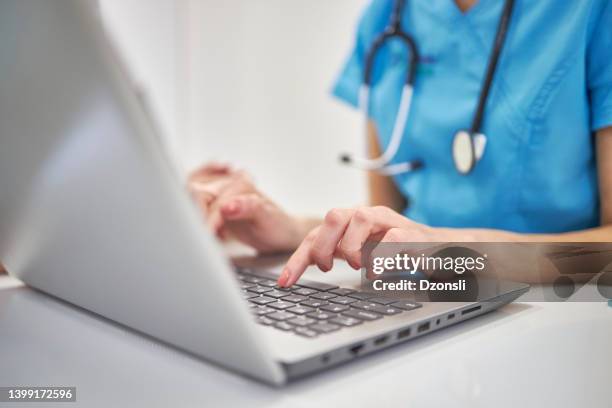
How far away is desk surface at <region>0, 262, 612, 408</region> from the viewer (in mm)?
284

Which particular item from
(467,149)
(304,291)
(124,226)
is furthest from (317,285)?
(467,149)

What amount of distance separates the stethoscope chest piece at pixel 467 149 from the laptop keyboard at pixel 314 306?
39cm

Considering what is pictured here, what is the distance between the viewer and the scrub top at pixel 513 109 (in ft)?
2.20

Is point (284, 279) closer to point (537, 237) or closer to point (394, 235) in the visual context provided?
point (394, 235)

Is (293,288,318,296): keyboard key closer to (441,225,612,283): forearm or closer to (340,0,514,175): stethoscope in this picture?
(441,225,612,283): forearm

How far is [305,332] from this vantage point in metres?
0.31

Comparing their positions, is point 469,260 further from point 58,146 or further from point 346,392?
point 58,146

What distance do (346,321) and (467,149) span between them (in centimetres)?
50

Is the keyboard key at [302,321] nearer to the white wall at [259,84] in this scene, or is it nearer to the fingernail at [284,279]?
the fingernail at [284,279]

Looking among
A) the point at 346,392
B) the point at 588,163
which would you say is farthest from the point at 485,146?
the point at 346,392

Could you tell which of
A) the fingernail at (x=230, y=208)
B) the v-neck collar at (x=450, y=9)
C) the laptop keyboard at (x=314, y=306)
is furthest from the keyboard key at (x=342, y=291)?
the v-neck collar at (x=450, y=9)

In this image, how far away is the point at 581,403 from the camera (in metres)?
0.32

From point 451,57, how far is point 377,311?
583 mm

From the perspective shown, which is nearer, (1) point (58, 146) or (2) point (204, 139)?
(1) point (58, 146)
